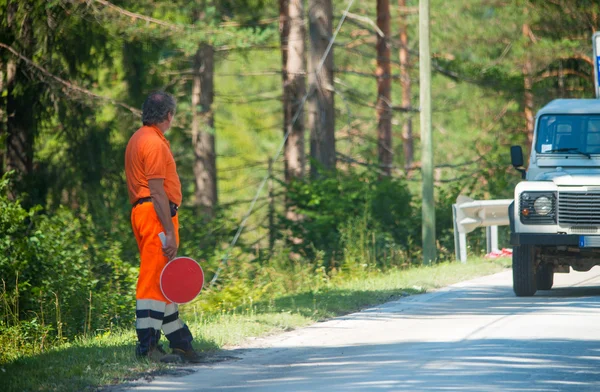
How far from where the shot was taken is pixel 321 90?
27.7 meters

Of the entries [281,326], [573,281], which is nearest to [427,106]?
[573,281]

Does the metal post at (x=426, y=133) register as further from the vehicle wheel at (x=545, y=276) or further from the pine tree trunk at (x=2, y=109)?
the pine tree trunk at (x=2, y=109)

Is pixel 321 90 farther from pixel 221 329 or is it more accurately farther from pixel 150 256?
pixel 150 256

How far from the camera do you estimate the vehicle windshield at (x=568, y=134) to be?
14.9m

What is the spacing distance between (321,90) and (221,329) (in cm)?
1722

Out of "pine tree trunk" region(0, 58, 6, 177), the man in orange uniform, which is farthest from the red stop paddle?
"pine tree trunk" region(0, 58, 6, 177)

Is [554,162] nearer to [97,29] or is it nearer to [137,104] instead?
[97,29]

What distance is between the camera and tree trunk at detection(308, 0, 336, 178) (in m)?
27.0

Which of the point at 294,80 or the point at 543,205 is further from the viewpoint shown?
the point at 294,80

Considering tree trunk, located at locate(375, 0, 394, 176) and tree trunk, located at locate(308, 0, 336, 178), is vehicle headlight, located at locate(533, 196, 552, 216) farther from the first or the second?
tree trunk, located at locate(375, 0, 394, 176)

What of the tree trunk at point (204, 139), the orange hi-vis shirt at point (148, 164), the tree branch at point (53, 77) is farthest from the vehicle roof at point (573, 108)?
the tree trunk at point (204, 139)

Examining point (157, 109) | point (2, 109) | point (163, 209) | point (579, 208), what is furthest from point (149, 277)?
point (2, 109)

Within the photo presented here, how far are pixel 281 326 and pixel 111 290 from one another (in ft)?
24.2

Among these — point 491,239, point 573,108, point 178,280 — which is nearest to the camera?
point 178,280
